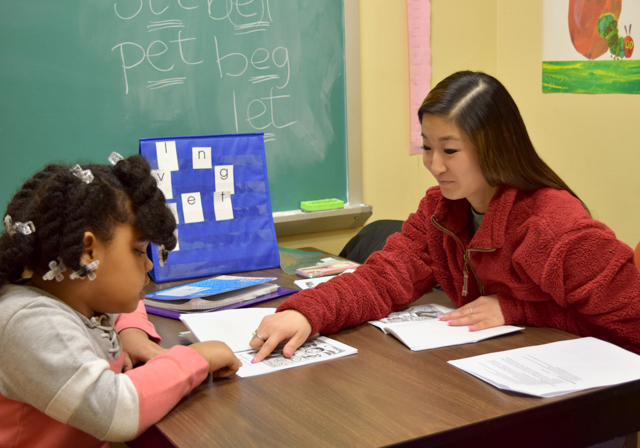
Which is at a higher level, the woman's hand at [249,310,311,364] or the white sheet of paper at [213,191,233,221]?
the white sheet of paper at [213,191,233,221]

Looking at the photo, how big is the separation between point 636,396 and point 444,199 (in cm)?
57

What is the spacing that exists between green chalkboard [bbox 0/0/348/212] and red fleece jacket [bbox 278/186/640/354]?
0.91m

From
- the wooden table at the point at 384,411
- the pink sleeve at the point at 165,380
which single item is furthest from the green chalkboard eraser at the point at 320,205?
the pink sleeve at the point at 165,380

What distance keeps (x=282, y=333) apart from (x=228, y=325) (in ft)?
0.61

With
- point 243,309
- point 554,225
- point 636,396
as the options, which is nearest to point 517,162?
point 554,225

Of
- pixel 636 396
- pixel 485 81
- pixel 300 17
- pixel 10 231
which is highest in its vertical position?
pixel 300 17

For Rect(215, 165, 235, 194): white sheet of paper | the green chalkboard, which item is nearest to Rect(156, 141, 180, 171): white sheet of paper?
Rect(215, 165, 235, 194): white sheet of paper

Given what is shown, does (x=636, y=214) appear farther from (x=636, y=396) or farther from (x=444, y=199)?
(x=636, y=396)

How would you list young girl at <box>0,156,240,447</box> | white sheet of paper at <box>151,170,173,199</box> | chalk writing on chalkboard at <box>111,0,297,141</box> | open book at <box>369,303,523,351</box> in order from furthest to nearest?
chalk writing on chalkboard at <box>111,0,297,141</box> < white sheet of paper at <box>151,170,173,199</box> < open book at <box>369,303,523,351</box> < young girl at <box>0,156,240,447</box>

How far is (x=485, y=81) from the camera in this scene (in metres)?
1.25

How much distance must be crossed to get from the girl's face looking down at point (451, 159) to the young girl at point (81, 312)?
0.58 meters

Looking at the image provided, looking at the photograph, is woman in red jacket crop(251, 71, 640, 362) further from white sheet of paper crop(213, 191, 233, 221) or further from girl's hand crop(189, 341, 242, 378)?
white sheet of paper crop(213, 191, 233, 221)

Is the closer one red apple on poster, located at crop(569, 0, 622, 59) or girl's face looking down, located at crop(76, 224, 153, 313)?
girl's face looking down, located at crop(76, 224, 153, 313)

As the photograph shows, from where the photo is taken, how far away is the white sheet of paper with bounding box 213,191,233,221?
1.85 m
